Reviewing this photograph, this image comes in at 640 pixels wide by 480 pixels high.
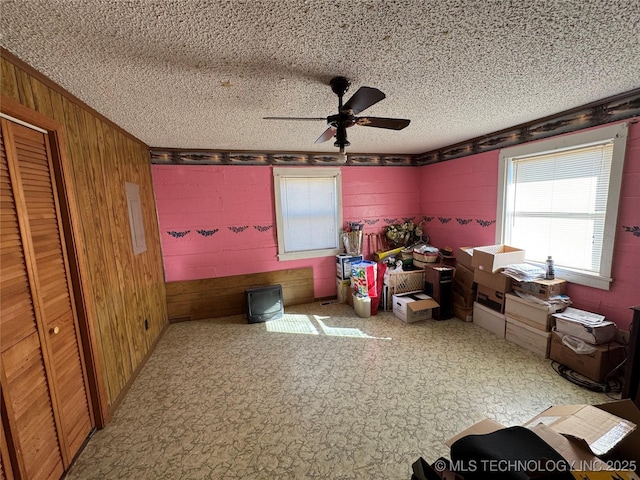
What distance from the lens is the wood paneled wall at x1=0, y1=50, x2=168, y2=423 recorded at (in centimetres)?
158

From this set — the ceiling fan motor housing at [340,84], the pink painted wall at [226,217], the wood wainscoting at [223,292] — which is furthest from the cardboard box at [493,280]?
the ceiling fan motor housing at [340,84]

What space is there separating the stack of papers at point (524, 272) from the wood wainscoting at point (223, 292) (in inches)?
100

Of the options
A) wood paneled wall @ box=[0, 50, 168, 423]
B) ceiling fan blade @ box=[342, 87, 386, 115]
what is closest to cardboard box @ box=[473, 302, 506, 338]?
ceiling fan blade @ box=[342, 87, 386, 115]

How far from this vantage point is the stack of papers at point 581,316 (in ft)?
7.34

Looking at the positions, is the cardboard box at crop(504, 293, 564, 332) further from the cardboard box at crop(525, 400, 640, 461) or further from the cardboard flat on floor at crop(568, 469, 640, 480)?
the cardboard flat on floor at crop(568, 469, 640, 480)

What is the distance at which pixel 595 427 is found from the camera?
47.5 inches

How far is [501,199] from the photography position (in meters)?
3.17

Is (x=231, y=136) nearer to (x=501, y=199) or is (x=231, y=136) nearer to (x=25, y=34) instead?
(x=25, y=34)

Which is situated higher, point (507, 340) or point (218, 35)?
point (218, 35)

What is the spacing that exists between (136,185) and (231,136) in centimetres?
114

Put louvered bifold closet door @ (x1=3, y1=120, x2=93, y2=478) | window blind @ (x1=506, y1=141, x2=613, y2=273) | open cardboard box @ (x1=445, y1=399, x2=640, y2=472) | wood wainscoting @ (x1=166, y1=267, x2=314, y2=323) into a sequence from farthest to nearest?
wood wainscoting @ (x1=166, y1=267, x2=314, y2=323) < window blind @ (x1=506, y1=141, x2=613, y2=273) < louvered bifold closet door @ (x1=3, y1=120, x2=93, y2=478) < open cardboard box @ (x1=445, y1=399, x2=640, y2=472)

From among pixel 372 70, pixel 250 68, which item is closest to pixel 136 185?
pixel 250 68

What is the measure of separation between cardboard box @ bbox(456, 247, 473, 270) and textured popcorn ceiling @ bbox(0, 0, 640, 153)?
1656mm

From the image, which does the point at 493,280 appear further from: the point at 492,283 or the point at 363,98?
the point at 363,98
